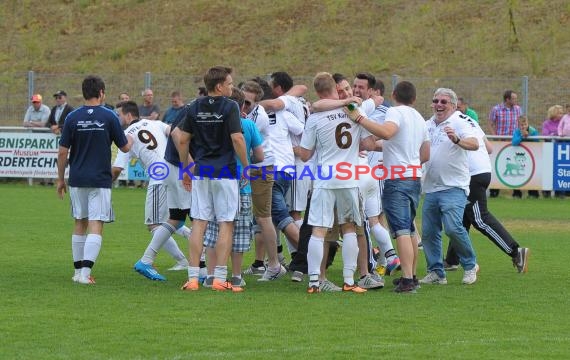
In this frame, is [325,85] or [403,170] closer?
[325,85]

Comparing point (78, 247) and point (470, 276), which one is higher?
point (78, 247)

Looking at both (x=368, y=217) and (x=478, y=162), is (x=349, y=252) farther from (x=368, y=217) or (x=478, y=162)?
(x=478, y=162)

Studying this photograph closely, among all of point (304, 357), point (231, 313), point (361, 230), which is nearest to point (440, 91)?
point (361, 230)

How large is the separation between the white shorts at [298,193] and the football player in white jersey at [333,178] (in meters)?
2.04

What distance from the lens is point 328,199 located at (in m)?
10.9

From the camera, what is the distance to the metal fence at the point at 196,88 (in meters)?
27.6

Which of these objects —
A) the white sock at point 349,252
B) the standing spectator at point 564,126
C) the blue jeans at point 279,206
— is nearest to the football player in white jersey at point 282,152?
the blue jeans at point 279,206

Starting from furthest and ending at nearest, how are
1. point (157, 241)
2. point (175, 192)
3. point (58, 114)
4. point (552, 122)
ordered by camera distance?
point (58, 114)
point (552, 122)
point (175, 192)
point (157, 241)

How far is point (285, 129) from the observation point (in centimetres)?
1251

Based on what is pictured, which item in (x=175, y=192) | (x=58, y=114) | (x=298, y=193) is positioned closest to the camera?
(x=175, y=192)

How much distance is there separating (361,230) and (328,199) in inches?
21.5

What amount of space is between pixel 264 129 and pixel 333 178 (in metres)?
1.66

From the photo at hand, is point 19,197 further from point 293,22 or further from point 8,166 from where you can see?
point 293,22

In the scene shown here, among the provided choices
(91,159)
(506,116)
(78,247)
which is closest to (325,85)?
(91,159)
